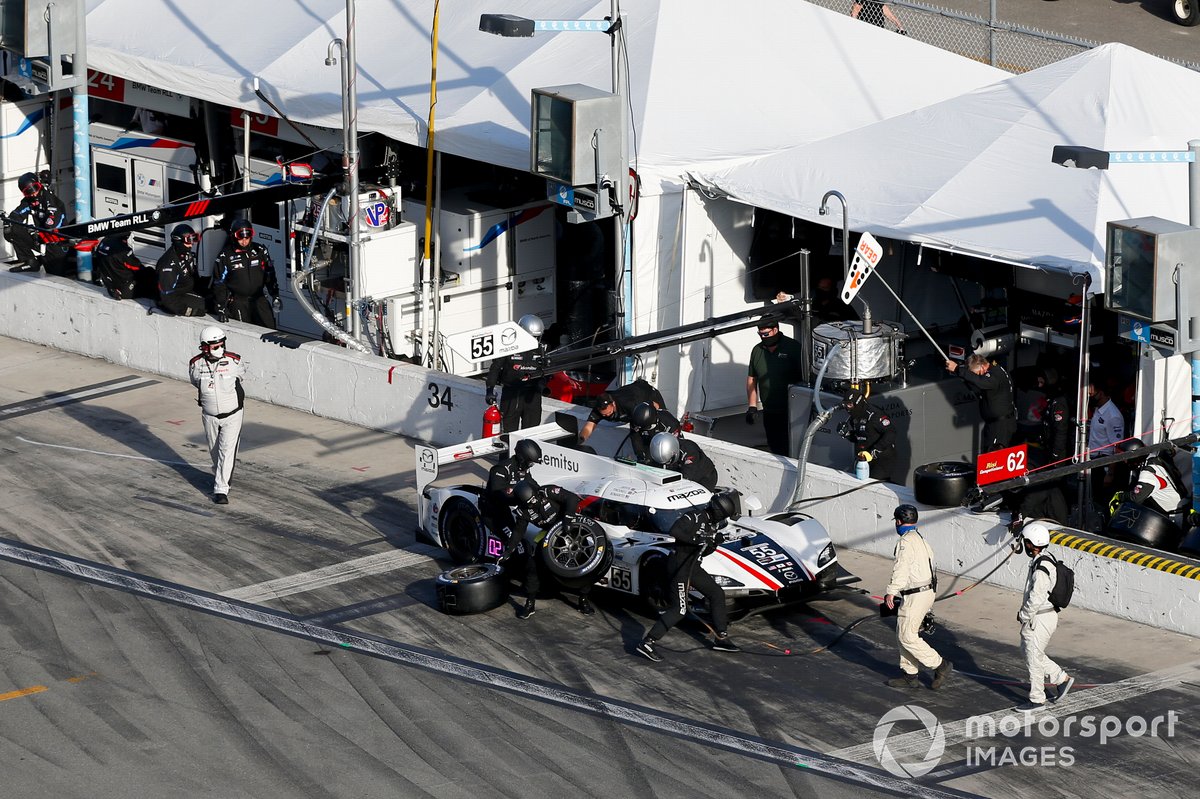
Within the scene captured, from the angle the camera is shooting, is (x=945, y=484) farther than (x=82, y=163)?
No

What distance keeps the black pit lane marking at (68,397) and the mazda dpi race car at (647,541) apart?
292 inches

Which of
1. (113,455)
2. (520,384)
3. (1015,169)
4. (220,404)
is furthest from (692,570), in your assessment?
(113,455)

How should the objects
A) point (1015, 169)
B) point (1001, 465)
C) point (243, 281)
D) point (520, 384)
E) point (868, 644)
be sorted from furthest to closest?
1. point (243, 281)
2. point (520, 384)
3. point (1015, 169)
4. point (1001, 465)
5. point (868, 644)

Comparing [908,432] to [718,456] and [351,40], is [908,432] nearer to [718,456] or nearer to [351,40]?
[718,456]

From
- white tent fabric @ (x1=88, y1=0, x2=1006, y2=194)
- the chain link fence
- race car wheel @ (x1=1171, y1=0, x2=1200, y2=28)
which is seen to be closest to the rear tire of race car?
white tent fabric @ (x1=88, y1=0, x2=1006, y2=194)

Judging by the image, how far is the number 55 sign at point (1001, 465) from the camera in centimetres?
1545

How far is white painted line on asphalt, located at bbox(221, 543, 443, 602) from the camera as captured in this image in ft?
51.1

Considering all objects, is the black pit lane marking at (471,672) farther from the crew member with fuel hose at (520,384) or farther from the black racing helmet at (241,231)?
the black racing helmet at (241,231)

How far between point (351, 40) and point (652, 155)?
3.87 m

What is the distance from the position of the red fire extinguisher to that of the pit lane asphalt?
43.9 inches

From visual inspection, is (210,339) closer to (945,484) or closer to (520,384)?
(520,384)

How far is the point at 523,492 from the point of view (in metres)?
14.8

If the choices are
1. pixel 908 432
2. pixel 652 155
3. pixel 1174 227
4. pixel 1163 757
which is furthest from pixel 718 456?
pixel 1163 757

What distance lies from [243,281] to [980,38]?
40.4ft
